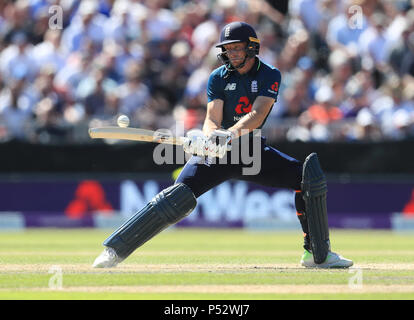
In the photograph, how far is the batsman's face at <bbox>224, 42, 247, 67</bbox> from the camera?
7223mm

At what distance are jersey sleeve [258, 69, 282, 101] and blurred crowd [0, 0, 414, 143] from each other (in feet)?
19.6

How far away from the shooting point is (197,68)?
14555mm

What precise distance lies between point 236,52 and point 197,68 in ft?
24.2

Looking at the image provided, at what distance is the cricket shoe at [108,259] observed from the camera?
23.2ft

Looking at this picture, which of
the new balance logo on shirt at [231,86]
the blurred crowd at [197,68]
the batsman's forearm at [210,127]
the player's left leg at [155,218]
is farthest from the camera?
the blurred crowd at [197,68]

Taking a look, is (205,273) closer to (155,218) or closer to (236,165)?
(155,218)

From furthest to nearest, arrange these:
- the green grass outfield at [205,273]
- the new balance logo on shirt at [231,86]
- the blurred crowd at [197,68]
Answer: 1. the blurred crowd at [197,68]
2. the new balance logo on shirt at [231,86]
3. the green grass outfield at [205,273]

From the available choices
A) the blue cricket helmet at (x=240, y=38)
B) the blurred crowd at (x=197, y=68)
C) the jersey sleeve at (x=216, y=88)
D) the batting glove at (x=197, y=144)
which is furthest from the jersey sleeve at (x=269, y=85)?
the blurred crowd at (x=197, y=68)

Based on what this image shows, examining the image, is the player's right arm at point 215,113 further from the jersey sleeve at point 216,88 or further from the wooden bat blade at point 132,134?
the wooden bat blade at point 132,134

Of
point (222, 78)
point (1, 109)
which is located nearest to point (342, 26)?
point (1, 109)

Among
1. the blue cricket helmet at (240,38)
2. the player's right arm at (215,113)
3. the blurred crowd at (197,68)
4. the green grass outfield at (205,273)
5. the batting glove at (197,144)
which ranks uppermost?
the blurred crowd at (197,68)

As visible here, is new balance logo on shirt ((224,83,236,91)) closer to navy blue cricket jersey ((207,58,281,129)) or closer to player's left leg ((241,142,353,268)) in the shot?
navy blue cricket jersey ((207,58,281,129))

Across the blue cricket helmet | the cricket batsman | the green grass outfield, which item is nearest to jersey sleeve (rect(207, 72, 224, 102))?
the cricket batsman
